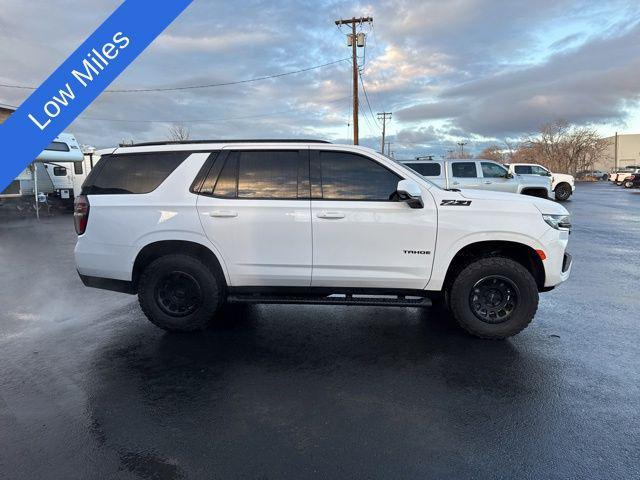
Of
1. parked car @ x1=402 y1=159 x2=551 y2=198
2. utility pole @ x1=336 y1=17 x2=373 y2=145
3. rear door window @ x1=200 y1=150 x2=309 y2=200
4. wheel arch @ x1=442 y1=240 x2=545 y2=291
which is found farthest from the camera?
utility pole @ x1=336 y1=17 x2=373 y2=145

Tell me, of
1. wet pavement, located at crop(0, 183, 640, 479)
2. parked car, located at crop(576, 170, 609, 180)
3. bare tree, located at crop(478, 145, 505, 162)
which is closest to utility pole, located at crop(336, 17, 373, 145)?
wet pavement, located at crop(0, 183, 640, 479)

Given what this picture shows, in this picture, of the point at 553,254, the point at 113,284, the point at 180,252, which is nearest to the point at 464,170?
the point at 553,254

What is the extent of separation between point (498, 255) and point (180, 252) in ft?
11.0

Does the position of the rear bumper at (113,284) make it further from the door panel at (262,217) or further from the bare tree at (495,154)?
the bare tree at (495,154)

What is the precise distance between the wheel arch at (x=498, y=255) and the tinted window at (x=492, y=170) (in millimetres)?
12305

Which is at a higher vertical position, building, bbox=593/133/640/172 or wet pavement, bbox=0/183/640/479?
building, bbox=593/133/640/172

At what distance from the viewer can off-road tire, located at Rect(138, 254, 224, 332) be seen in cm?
448

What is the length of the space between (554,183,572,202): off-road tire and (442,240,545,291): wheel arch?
23.1 m

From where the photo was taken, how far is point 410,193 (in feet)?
13.4

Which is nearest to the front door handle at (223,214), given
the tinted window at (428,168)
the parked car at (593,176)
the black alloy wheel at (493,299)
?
the black alloy wheel at (493,299)

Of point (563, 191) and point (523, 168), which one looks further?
point (563, 191)

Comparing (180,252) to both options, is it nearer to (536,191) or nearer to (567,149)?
(536,191)

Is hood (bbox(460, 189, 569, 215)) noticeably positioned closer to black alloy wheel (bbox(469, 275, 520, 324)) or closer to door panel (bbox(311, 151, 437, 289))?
door panel (bbox(311, 151, 437, 289))

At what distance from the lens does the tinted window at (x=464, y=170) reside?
51.5 ft
